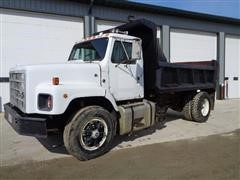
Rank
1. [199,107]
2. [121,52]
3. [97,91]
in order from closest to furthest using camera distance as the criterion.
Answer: [97,91], [121,52], [199,107]

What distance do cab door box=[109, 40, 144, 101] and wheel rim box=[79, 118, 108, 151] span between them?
89cm

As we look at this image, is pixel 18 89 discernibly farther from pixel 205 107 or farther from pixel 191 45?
pixel 191 45

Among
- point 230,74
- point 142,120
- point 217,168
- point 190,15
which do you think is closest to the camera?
point 217,168

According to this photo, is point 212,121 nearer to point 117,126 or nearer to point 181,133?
point 181,133

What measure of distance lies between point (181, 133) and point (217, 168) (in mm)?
Result: 2764

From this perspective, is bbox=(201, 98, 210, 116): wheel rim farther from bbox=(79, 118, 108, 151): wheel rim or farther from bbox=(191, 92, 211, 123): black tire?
bbox=(79, 118, 108, 151): wheel rim

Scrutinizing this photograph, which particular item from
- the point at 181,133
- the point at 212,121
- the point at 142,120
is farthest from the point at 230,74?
the point at 142,120

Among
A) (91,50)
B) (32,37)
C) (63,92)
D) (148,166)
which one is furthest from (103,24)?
(148,166)

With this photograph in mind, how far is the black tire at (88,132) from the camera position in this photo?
531cm

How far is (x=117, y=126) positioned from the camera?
20.7ft

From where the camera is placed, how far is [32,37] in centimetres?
1159

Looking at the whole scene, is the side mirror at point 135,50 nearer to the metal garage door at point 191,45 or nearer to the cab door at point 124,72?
the cab door at point 124,72

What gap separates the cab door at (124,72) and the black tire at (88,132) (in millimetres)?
791

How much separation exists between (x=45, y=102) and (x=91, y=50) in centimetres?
200
